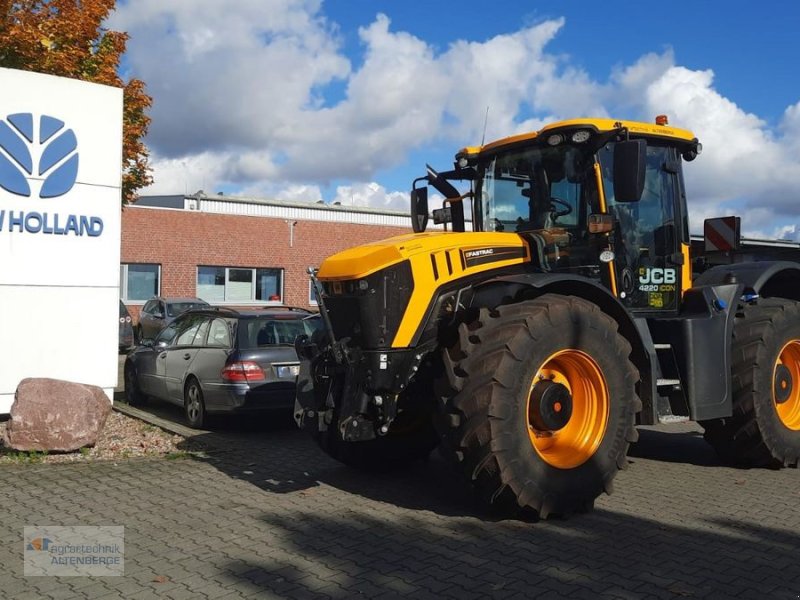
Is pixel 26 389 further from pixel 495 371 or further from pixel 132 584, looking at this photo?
pixel 495 371

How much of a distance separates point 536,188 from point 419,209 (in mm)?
1278

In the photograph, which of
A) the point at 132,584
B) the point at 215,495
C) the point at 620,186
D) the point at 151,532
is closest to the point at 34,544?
the point at 151,532

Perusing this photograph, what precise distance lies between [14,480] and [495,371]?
4425 mm

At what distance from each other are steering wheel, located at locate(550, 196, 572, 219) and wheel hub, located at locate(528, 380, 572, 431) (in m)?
1.61

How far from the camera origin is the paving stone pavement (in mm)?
4359

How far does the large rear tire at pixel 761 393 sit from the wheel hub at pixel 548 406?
7.07 ft

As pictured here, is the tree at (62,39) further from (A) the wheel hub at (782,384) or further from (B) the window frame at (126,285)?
(B) the window frame at (126,285)

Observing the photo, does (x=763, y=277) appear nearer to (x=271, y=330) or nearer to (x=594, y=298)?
(x=594, y=298)

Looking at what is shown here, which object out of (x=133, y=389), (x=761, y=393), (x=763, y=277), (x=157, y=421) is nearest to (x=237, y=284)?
(x=133, y=389)

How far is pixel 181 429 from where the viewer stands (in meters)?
9.30

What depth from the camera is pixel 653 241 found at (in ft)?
22.8

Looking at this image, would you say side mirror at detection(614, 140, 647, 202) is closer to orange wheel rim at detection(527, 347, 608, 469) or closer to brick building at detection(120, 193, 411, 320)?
orange wheel rim at detection(527, 347, 608, 469)

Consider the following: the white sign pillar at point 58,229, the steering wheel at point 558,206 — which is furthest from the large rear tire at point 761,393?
the white sign pillar at point 58,229

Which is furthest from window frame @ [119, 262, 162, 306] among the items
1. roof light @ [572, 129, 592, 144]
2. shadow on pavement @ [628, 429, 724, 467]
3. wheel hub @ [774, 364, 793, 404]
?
wheel hub @ [774, 364, 793, 404]
